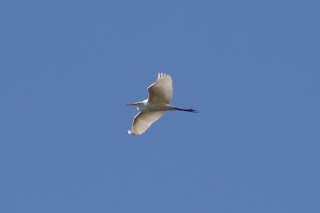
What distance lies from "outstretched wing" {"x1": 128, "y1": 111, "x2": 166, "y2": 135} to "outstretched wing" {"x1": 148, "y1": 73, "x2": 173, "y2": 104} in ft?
4.08

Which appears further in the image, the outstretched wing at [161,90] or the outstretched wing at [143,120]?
the outstretched wing at [143,120]

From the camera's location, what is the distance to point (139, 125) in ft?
87.9

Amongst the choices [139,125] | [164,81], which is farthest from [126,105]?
[164,81]

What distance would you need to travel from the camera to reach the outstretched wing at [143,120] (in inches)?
1041

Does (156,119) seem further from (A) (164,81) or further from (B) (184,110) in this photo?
(A) (164,81)

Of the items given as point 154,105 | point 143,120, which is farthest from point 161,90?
point 143,120

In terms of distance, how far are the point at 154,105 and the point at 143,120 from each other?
4.79 feet

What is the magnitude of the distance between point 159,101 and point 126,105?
195 centimetres

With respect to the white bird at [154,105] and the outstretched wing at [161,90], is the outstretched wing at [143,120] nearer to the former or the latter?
the white bird at [154,105]

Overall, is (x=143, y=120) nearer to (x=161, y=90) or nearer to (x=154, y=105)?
(x=154, y=105)

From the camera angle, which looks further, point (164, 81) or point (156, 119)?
point (156, 119)

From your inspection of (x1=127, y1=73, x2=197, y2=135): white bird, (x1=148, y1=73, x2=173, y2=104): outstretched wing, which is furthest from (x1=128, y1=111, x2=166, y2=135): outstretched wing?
(x1=148, y1=73, x2=173, y2=104): outstretched wing

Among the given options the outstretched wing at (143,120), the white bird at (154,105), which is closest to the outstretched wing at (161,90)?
the white bird at (154,105)

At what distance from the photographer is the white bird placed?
2419cm
